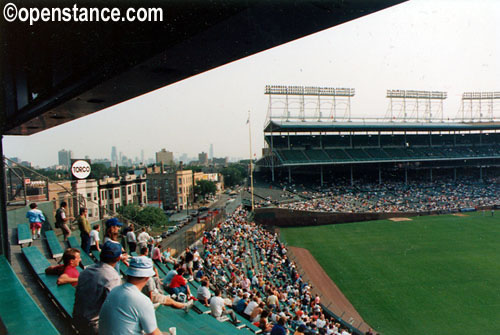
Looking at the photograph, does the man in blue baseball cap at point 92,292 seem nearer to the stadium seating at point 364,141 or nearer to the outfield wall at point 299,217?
the outfield wall at point 299,217

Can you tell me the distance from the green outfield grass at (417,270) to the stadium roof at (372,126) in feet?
46.8

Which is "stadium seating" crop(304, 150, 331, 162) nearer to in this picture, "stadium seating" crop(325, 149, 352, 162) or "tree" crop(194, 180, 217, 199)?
"stadium seating" crop(325, 149, 352, 162)

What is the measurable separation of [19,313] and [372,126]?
42.2 meters

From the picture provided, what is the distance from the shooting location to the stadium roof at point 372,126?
38.1 meters

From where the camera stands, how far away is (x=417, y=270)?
16.4 m

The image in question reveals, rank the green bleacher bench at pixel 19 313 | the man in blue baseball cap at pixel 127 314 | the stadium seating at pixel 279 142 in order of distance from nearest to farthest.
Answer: the man in blue baseball cap at pixel 127 314 → the green bleacher bench at pixel 19 313 → the stadium seating at pixel 279 142

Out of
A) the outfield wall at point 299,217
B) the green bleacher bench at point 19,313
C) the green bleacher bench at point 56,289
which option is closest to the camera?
the green bleacher bench at point 19,313

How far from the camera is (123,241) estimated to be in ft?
25.6

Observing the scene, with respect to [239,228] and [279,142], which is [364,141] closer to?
[279,142]

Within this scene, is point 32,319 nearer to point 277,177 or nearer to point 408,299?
point 408,299

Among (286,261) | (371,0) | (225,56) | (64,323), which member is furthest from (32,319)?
(286,261)

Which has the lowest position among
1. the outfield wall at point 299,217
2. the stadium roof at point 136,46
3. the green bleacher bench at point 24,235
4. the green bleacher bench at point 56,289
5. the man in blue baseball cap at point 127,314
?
the outfield wall at point 299,217

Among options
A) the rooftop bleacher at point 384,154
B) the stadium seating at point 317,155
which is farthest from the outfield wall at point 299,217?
the stadium seating at point 317,155

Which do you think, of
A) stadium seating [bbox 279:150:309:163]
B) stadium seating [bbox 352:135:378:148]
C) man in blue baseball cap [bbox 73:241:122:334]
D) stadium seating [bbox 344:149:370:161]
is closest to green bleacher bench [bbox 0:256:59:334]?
man in blue baseball cap [bbox 73:241:122:334]
